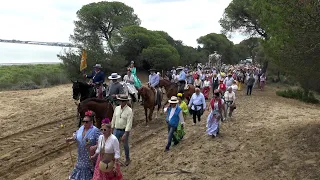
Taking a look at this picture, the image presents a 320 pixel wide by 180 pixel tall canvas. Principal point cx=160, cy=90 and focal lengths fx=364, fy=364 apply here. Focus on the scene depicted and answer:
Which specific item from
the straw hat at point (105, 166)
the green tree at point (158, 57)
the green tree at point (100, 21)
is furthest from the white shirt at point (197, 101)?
the green tree at point (100, 21)

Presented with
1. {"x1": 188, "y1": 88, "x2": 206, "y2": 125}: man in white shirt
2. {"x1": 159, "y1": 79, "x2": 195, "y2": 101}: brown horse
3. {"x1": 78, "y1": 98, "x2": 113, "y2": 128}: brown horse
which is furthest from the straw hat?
{"x1": 159, "y1": 79, "x2": 195, "y2": 101}: brown horse

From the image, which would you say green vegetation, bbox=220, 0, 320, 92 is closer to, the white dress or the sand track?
the sand track

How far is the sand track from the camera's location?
939 centimetres

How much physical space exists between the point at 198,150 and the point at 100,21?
34734 millimetres

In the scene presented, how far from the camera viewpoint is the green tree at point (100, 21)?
42.2 metres

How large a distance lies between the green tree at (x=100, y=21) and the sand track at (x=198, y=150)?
2658 cm

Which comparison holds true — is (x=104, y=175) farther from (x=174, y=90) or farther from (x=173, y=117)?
(x=174, y=90)

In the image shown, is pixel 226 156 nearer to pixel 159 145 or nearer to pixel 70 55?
pixel 159 145

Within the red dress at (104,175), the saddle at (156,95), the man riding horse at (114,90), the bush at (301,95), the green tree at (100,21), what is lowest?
the bush at (301,95)

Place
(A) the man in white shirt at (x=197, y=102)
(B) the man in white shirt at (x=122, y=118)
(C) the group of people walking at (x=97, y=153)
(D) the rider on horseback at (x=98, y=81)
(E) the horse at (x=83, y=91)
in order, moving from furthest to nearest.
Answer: (D) the rider on horseback at (x=98, y=81) → (E) the horse at (x=83, y=91) → (A) the man in white shirt at (x=197, y=102) → (B) the man in white shirt at (x=122, y=118) → (C) the group of people walking at (x=97, y=153)

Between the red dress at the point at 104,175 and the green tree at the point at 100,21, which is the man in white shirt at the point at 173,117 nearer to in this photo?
the red dress at the point at 104,175

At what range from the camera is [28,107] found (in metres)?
20.9

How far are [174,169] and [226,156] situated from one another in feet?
5.56

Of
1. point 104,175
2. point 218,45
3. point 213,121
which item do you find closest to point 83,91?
point 213,121
